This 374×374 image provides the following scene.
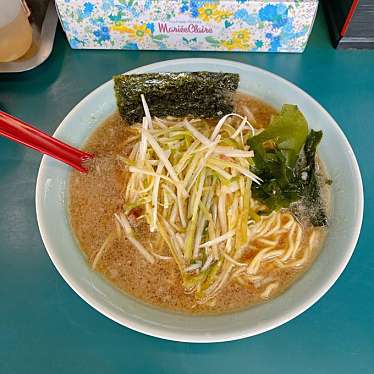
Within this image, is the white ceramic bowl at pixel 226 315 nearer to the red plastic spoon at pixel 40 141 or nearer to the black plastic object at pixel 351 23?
the red plastic spoon at pixel 40 141

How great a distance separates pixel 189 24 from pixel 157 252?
674 mm

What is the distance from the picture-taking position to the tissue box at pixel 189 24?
122cm

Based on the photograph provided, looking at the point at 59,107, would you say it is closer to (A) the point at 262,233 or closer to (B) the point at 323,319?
(A) the point at 262,233

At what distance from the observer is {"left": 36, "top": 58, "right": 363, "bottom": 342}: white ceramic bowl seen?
0.88 m

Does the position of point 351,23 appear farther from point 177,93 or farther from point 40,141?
point 40,141

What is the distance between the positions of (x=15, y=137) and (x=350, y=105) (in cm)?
95

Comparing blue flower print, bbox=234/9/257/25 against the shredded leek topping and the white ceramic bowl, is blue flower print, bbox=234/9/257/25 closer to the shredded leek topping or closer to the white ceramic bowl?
the white ceramic bowl

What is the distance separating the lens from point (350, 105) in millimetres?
1337

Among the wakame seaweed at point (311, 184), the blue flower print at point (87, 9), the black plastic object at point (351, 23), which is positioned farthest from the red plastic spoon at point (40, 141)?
the black plastic object at point (351, 23)

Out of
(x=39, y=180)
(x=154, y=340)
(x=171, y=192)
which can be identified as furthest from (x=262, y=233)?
(x=39, y=180)

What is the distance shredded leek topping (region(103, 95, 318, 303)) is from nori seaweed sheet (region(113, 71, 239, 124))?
0.26 feet

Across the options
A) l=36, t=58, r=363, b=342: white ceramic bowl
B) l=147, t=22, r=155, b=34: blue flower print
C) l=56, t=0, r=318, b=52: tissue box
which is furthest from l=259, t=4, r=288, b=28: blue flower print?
l=147, t=22, r=155, b=34: blue flower print

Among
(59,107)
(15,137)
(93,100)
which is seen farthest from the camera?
(59,107)

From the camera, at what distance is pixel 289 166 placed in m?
1.06
